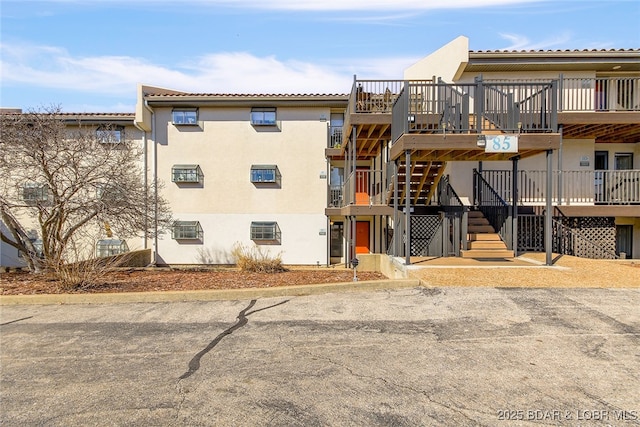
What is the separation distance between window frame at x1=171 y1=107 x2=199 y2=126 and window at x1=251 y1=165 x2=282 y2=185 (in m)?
3.38

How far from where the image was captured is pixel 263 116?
16.4 metres

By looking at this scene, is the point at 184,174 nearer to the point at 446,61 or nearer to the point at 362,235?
the point at 362,235

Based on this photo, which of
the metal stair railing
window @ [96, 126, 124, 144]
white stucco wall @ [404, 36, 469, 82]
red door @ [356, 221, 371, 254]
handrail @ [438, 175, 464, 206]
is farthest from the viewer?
red door @ [356, 221, 371, 254]

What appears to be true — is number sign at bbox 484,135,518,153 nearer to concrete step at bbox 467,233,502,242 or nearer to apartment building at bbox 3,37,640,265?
apartment building at bbox 3,37,640,265

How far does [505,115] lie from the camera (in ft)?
34.0

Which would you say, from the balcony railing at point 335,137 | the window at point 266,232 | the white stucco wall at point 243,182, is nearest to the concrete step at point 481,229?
the white stucco wall at point 243,182

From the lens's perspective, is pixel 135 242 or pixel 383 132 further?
A: pixel 135 242

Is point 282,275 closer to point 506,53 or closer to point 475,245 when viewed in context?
point 475,245

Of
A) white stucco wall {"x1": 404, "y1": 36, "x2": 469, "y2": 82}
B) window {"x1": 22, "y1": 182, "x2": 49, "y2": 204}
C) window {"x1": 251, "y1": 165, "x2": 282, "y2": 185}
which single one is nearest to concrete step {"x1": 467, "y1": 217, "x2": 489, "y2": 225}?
white stucco wall {"x1": 404, "y1": 36, "x2": 469, "y2": 82}

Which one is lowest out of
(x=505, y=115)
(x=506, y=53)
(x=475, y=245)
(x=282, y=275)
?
(x=282, y=275)

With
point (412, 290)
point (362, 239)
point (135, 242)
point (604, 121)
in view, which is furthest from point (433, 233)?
point (135, 242)

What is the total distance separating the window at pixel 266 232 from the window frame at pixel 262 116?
14.6 ft

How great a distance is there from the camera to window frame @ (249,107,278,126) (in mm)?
16375

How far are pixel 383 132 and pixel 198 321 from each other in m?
9.36
